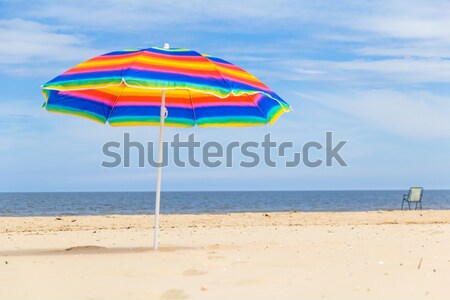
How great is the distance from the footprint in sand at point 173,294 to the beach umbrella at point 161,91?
2.31m

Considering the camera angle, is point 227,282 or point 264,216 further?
point 264,216

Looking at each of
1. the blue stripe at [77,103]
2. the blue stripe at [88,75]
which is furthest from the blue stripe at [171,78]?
the blue stripe at [77,103]

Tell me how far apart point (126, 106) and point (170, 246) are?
191 centimetres

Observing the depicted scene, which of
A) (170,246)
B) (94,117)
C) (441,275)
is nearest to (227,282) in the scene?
(441,275)

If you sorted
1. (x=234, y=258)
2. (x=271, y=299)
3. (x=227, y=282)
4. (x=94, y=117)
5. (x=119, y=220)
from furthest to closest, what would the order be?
1. (x=119, y=220)
2. (x=94, y=117)
3. (x=234, y=258)
4. (x=227, y=282)
5. (x=271, y=299)

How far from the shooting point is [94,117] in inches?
328

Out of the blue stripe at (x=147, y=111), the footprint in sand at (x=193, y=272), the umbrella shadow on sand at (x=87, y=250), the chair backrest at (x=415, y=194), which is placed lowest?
the umbrella shadow on sand at (x=87, y=250)

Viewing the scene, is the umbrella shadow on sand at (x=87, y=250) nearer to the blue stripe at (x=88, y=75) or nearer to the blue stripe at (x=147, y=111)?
the blue stripe at (x=147, y=111)

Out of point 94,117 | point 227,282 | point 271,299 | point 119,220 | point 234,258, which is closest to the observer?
point 271,299

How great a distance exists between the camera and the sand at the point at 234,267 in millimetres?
5137

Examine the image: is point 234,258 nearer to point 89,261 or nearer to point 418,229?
point 89,261

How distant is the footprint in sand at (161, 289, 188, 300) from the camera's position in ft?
16.2

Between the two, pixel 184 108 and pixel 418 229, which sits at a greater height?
pixel 184 108

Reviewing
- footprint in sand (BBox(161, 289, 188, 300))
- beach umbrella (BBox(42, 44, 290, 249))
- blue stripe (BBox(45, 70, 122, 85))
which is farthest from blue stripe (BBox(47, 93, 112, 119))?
footprint in sand (BBox(161, 289, 188, 300))
